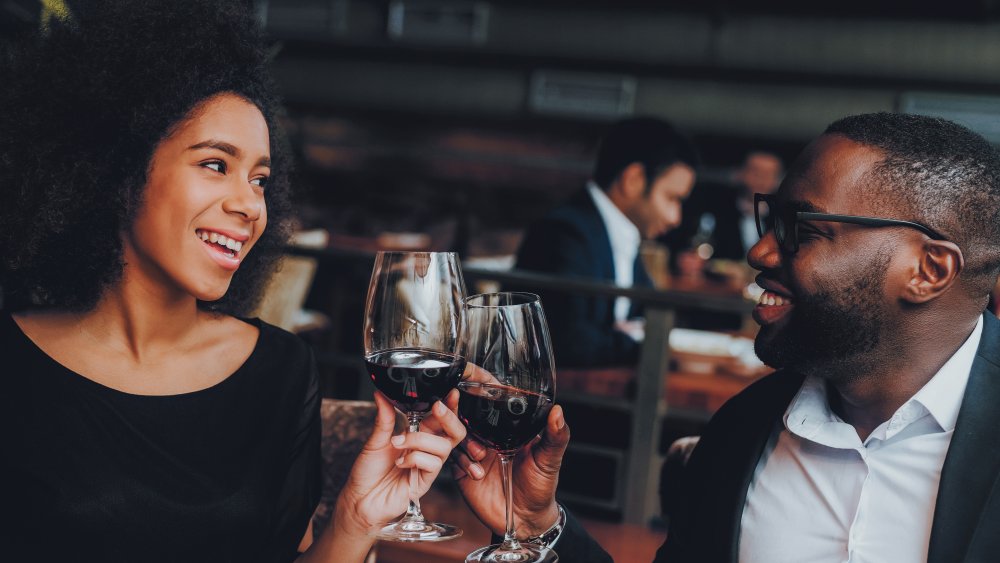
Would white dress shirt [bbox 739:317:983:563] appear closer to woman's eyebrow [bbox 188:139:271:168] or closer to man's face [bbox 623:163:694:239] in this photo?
woman's eyebrow [bbox 188:139:271:168]

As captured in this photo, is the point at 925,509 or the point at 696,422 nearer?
the point at 925,509

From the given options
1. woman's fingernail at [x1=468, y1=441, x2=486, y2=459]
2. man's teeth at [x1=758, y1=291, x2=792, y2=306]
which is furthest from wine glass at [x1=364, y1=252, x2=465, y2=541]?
man's teeth at [x1=758, y1=291, x2=792, y2=306]

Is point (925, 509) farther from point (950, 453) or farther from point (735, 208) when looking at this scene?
point (735, 208)

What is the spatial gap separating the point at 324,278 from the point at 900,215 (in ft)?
16.0

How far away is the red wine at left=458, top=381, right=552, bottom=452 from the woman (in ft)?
0.59

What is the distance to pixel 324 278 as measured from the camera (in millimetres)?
5781

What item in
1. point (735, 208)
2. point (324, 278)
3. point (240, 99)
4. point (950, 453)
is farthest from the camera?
point (735, 208)

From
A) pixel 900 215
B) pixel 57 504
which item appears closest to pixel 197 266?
pixel 57 504

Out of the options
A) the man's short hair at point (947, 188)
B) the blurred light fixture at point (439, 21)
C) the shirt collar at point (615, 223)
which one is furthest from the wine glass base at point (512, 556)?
the blurred light fixture at point (439, 21)

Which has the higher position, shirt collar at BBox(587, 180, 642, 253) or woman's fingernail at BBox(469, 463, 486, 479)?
shirt collar at BBox(587, 180, 642, 253)

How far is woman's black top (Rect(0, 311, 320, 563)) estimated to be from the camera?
132cm

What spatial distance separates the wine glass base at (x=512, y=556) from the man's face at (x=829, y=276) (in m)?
0.45

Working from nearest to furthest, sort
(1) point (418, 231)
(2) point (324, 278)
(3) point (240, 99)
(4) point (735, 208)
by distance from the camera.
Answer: (3) point (240, 99) → (2) point (324, 278) → (4) point (735, 208) → (1) point (418, 231)

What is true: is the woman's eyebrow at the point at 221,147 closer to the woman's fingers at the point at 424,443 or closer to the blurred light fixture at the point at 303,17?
the woman's fingers at the point at 424,443
